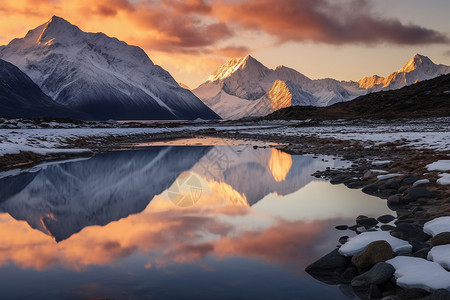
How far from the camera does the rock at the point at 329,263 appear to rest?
8781 mm

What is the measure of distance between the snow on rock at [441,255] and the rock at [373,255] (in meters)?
0.82

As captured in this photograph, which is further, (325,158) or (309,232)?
(325,158)

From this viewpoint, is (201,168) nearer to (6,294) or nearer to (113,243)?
(113,243)

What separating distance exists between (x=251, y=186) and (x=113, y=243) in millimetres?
11821

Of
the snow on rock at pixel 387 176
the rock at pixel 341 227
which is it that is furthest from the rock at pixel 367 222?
the snow on rock at pixel 387 176

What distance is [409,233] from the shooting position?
9.98 metres

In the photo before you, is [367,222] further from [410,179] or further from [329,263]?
[410,179]

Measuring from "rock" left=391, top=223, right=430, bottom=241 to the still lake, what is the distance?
1925 millimetres

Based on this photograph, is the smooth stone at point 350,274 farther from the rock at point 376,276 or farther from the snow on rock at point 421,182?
the snow on rock at point 421,182

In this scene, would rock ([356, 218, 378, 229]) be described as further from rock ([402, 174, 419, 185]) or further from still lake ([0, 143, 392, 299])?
rock ([402, 174, 419, 185])

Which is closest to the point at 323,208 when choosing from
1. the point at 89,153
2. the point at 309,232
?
the point at 309,232

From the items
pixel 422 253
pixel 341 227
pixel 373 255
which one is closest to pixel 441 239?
pixel 422 253

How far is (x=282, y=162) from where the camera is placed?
32.1m

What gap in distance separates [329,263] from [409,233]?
9.03ft
